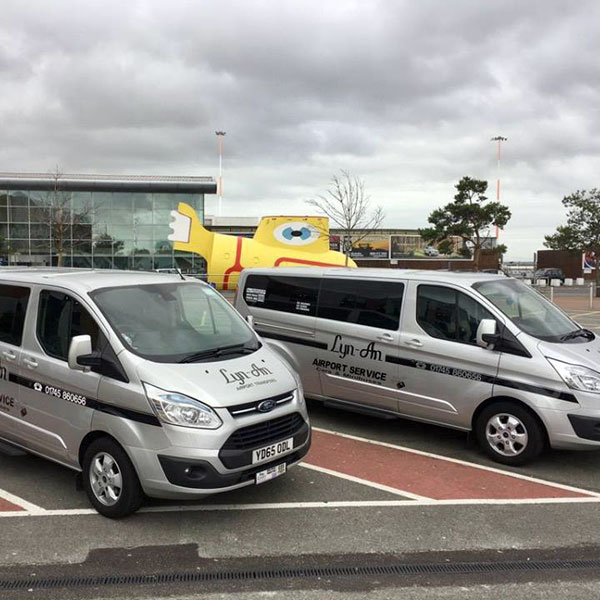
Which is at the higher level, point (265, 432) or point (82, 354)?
point (82, 354)

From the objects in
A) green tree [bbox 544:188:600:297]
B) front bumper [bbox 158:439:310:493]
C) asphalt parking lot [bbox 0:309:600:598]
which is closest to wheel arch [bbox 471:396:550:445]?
asphalt parking lot [bbox 0:309:600:598]

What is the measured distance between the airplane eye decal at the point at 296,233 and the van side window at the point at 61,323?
21728mm

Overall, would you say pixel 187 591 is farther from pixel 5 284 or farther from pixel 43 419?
pixel 5 284

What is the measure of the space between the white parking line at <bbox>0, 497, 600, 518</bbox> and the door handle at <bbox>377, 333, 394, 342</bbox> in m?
1.98

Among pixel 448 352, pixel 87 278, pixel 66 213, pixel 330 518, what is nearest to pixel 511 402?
pixel 448 352

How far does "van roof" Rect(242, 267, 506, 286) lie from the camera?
617cm

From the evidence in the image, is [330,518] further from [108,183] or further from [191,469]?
[108,183]

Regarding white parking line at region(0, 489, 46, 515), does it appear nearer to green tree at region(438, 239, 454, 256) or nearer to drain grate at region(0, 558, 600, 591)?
drain grate at region(0, 558, 600, 591)

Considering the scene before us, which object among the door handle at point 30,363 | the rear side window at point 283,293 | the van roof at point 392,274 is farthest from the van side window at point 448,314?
the door handle at point 30,363

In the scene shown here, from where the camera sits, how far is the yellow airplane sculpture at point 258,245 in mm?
26203

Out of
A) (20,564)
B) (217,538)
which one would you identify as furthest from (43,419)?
(217,538)

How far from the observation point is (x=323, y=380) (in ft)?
22.3

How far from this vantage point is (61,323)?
15.3 ft

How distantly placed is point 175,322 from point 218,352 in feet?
1.64
